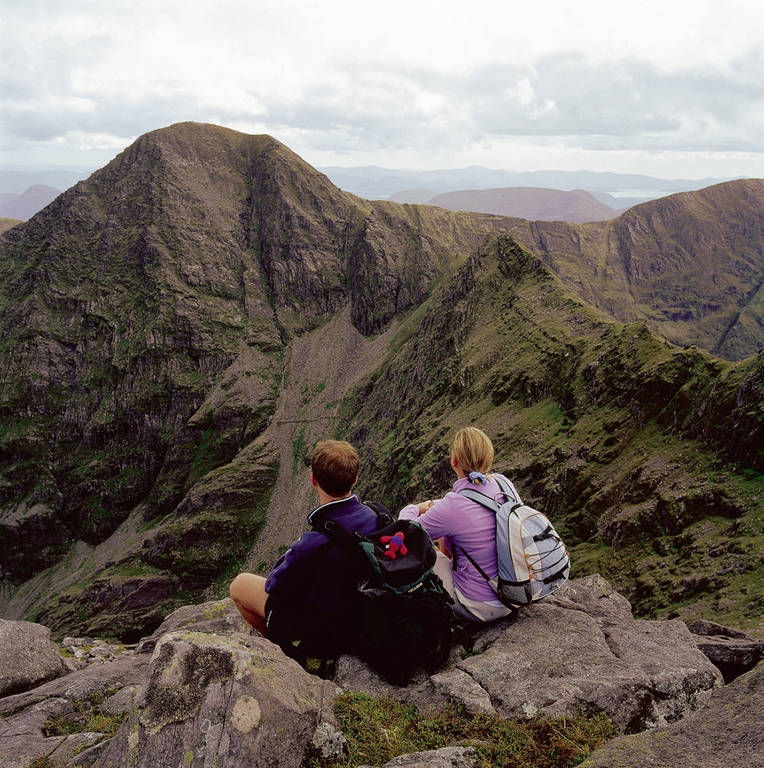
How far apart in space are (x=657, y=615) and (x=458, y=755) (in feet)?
77.2

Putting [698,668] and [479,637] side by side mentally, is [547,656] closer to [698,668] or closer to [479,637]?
[479,637]

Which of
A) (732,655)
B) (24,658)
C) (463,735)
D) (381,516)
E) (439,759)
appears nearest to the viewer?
(439,759)

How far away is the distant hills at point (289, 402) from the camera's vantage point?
35906mm

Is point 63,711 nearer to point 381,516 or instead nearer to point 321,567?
point 321,567

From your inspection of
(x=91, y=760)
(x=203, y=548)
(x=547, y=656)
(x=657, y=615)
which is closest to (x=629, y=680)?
(x=547, y=656)

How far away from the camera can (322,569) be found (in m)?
9.59

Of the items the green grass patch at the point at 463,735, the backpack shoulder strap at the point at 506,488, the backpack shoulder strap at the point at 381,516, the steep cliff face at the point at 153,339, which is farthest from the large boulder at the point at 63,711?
the steep cliff face at the point at 153,339

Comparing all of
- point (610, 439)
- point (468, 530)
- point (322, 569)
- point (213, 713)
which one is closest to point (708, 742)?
point (468, 530)

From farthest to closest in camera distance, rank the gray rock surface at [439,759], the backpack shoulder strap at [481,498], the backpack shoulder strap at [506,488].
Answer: the backpack shoulder strap at [506,488]
the backpack shoulder strap at [481,498]
the gray rock surface at [439,759]

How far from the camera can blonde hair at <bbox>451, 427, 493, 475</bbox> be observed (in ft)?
37.0

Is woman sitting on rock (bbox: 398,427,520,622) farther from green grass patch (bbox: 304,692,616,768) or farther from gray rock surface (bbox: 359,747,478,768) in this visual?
gray rock surface (bbox: 359,747,478,768)

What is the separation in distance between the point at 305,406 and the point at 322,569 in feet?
499

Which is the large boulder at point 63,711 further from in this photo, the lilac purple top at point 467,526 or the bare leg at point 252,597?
the lilac purple top at point 467,526

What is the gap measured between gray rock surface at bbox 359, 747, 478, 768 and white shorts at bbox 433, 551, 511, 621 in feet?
12.5
